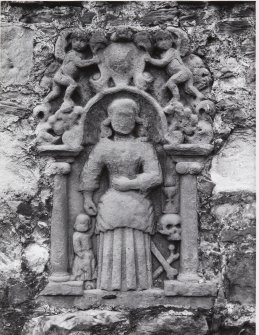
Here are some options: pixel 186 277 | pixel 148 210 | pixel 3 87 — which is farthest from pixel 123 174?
pixel 3 87

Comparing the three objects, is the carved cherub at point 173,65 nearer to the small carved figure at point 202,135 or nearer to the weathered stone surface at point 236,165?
the small carved figure at point 202,135

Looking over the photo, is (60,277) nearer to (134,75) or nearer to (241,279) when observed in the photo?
(241,279)

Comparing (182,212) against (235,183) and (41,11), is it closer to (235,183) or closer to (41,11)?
(235,183)

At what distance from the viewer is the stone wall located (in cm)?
276

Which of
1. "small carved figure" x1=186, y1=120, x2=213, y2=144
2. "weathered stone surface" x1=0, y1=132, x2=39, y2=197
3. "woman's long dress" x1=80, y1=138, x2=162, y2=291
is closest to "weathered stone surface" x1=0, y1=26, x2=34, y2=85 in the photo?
"weathered stone surface" x1=0, y1=132, x2=39, y2=197

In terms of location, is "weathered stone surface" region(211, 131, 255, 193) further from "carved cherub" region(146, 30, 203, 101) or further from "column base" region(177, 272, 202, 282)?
"column base" region(177, 272, 202, 282)

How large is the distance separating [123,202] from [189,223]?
373 mm

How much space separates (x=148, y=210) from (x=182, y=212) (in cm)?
18

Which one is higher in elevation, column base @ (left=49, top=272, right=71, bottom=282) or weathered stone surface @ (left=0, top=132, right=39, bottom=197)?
weathered stone surface @ (left=0, top=132, right=39, bottom=197)

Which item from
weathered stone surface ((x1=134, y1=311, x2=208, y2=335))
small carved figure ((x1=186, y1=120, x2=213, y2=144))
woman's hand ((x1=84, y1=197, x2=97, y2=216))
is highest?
small carved figure ((x1=186, y1=120, x2=213, y2=144))

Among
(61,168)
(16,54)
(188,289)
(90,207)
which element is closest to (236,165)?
(188,289)

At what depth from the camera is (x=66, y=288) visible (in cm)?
277

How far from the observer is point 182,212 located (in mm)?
2779

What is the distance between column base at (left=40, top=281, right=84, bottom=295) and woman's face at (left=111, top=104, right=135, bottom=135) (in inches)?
33.7
